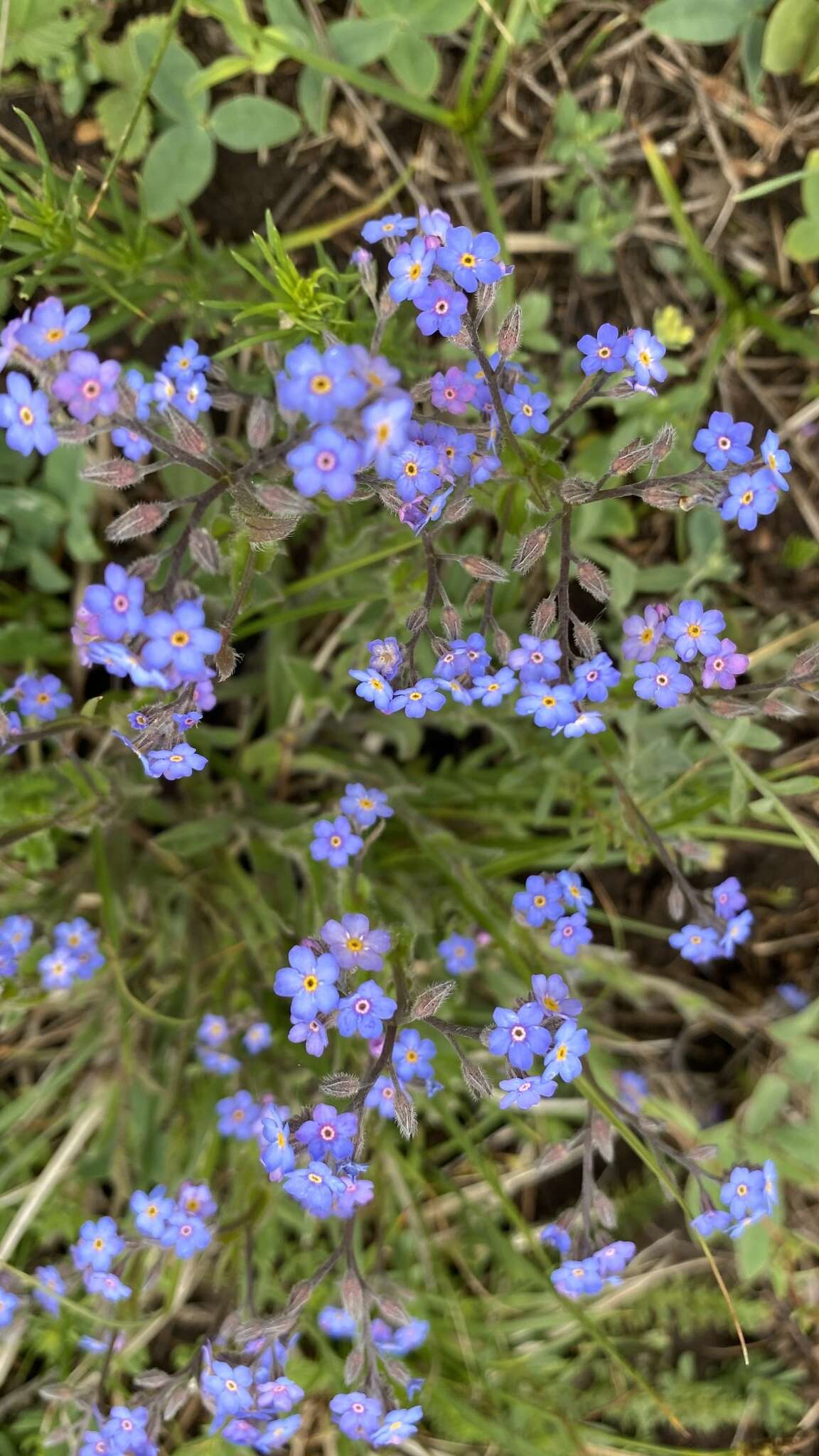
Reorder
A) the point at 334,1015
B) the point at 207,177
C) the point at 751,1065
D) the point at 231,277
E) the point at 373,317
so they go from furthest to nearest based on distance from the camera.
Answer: the point at 751,1065
the point at 207,177
the point at 231,277
the point at 373,317
the point at 334,1015

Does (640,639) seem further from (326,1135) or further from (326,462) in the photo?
(326,1135)

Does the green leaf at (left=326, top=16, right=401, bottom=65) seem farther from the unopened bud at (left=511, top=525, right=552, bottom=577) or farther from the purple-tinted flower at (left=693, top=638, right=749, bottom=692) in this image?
the purple-tinted flower at (left=693, top=638, right=749, bottom=692)

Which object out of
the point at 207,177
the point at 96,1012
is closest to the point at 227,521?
the point at 207,177

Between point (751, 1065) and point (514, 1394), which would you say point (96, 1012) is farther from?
point (751, 1065)

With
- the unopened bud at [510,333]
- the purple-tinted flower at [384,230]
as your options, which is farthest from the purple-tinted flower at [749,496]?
the purple-tinted flower at [384,230]

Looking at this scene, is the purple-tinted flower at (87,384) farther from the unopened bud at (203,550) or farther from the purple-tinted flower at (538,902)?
the purple-tinted flower at (538,902)

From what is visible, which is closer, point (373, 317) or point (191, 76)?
point (373, 317)

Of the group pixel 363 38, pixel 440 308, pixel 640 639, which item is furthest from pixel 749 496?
pixel 363 38
